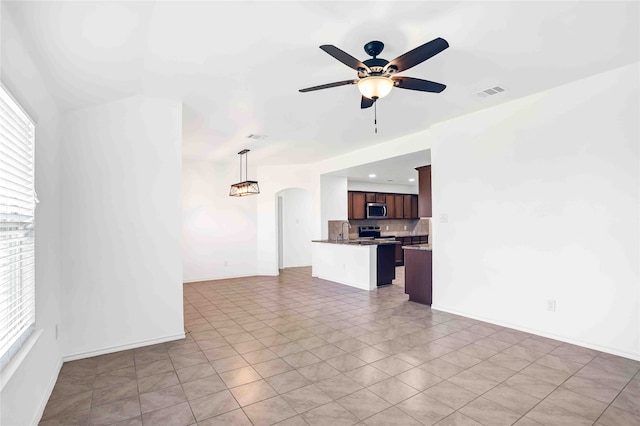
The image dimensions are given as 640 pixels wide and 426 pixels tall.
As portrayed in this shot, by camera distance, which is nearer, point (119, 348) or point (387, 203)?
point (119, 348)

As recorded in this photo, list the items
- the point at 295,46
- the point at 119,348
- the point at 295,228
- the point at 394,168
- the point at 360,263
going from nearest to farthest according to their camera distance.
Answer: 1. the point at 295,46
2. the point at 119,348
3. the point at 360,263
4. the point at 394,168
5. the point at 295,228

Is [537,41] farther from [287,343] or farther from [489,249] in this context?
[287,343]

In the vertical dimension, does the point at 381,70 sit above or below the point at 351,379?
above

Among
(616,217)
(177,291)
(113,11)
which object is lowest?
(177,291)

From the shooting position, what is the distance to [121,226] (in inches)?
138

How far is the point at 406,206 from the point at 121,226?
8.56 m

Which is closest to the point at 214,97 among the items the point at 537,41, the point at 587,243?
the point at 537,41

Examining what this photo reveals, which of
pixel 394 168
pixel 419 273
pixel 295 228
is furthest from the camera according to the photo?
pixel 295 228

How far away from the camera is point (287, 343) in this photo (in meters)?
3.61

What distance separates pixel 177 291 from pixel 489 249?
3.78 meters

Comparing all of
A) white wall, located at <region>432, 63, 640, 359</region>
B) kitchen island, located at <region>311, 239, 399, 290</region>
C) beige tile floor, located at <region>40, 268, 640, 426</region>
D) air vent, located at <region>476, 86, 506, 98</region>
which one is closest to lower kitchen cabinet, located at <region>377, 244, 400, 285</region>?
kitchen island, located at <region>311, 239, 399, 290</region>

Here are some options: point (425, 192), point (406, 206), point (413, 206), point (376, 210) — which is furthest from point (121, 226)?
point (413, 206)

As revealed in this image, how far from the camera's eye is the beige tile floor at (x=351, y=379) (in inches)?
90.4

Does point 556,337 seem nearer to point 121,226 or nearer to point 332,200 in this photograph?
point 121,226
